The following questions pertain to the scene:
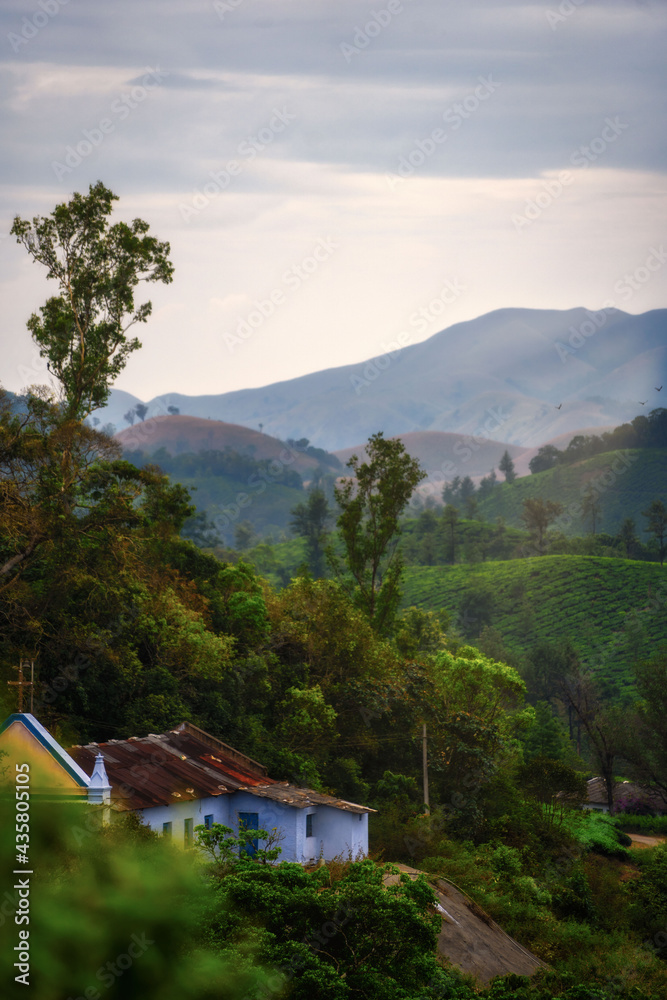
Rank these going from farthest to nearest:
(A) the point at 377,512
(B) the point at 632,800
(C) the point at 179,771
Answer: (B) the point at 632,800, (A) the point at 377,512, (C) the point at 179,771

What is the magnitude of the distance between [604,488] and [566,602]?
57376 mm

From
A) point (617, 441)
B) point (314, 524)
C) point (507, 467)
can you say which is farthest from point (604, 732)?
point (507, 467)

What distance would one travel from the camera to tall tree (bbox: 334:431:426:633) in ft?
113

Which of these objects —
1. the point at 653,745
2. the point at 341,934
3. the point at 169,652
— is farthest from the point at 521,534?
the point at 341,934

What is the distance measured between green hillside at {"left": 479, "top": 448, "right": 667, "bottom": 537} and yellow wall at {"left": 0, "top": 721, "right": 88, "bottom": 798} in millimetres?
107612

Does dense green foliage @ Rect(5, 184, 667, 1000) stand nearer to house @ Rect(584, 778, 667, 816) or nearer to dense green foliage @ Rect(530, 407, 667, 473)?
house @ Rect(584, 778, 667, 816)

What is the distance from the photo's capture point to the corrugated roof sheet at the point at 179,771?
1736 cm

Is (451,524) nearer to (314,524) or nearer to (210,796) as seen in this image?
(314,524)

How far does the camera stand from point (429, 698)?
30922mm

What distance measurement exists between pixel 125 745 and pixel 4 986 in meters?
11.4

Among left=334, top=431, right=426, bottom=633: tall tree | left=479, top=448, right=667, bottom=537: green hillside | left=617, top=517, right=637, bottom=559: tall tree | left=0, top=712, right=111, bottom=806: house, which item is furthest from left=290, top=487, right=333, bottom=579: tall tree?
left=0, top=712, right=111, bottom=806: house

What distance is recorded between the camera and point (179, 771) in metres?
19.3

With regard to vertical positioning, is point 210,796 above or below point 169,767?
below

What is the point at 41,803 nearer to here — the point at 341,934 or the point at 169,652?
the point at 341,934
